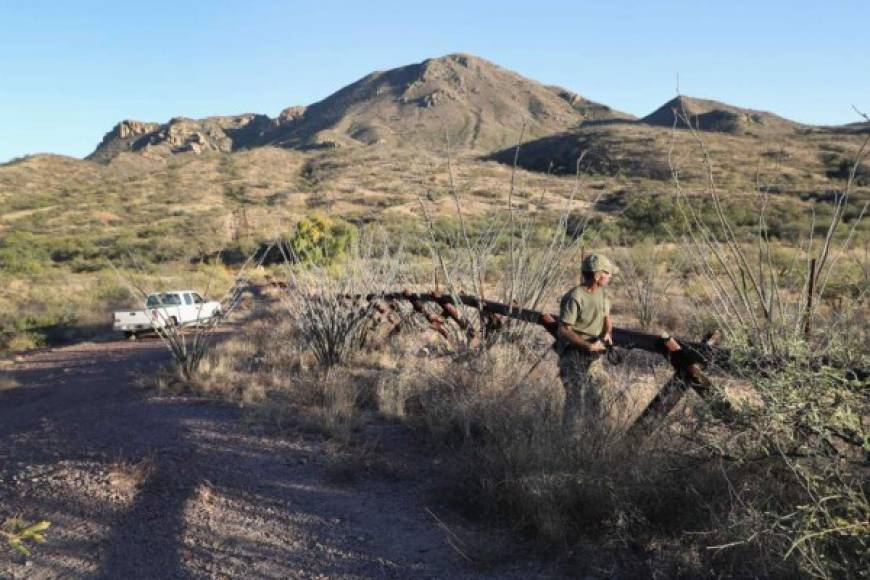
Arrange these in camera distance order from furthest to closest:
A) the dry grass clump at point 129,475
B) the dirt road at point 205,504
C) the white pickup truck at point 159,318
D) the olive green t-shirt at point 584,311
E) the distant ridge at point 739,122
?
the distant ridge at point 739,122
the white pickup truck at point 159,318
the olive green t-shirt at point 584,311
the dry grass clump at point 129,475
the dirt road at point 205,504

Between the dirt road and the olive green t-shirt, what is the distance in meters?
1.73

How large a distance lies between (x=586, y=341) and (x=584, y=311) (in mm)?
434

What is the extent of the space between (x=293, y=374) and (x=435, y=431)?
10.7 ft

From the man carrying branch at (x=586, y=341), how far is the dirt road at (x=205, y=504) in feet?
4.28

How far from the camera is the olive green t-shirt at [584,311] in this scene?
541 cm

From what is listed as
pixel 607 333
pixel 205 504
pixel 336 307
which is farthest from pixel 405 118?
pixel 205 504

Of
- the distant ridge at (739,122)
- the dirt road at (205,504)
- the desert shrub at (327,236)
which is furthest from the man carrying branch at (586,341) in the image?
the distant ridge at (739,122)

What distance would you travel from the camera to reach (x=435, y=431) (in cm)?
558

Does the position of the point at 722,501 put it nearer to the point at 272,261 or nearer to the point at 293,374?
the point at 293,374

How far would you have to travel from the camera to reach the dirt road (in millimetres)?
3771

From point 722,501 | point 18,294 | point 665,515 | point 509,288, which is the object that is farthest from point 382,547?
point 18,294

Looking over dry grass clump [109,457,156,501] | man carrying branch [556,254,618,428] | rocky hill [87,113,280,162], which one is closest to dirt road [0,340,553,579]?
dry grass clump [109,457,156,501]

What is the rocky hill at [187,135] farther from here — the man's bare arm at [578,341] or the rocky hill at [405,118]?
the man's bare arm at [578,341]

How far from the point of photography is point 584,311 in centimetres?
548
